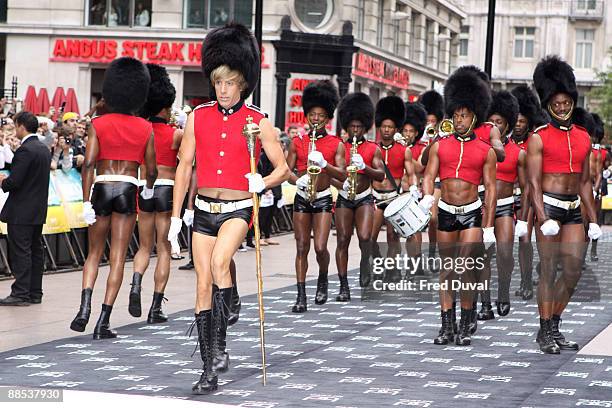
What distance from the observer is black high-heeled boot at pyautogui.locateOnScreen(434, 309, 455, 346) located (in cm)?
1103

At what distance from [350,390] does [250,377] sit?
2.62ft

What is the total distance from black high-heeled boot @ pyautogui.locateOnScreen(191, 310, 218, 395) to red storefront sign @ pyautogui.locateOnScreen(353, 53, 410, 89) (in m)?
30.6

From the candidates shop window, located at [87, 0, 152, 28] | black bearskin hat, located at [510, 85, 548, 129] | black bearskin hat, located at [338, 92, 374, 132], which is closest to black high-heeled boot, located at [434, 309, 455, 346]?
black bearskin hat, located at [338, 92, 374, 132]

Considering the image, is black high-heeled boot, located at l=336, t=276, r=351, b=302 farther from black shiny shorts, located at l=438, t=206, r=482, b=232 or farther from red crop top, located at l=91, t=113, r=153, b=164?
red crop top, located at l=91, t=113, r=153, b=164

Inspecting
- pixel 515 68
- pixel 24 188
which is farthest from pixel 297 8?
pixel 515 68

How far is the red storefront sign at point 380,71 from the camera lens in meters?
39.6

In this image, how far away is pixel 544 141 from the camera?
10914mm

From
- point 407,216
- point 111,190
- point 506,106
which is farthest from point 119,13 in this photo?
point 111,190

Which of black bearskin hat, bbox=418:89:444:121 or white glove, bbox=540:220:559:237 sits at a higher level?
black bearskin hat, bbox=418:89:444:121

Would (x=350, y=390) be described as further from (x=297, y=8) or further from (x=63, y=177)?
(x=297, y=8)

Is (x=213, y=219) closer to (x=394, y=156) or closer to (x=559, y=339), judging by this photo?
(x=559, y=339)

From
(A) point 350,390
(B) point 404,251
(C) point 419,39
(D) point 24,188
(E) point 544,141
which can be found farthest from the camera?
(C) point 419,39

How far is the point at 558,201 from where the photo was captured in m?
10.9

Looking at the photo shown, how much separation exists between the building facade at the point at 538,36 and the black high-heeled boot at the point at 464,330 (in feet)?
197
